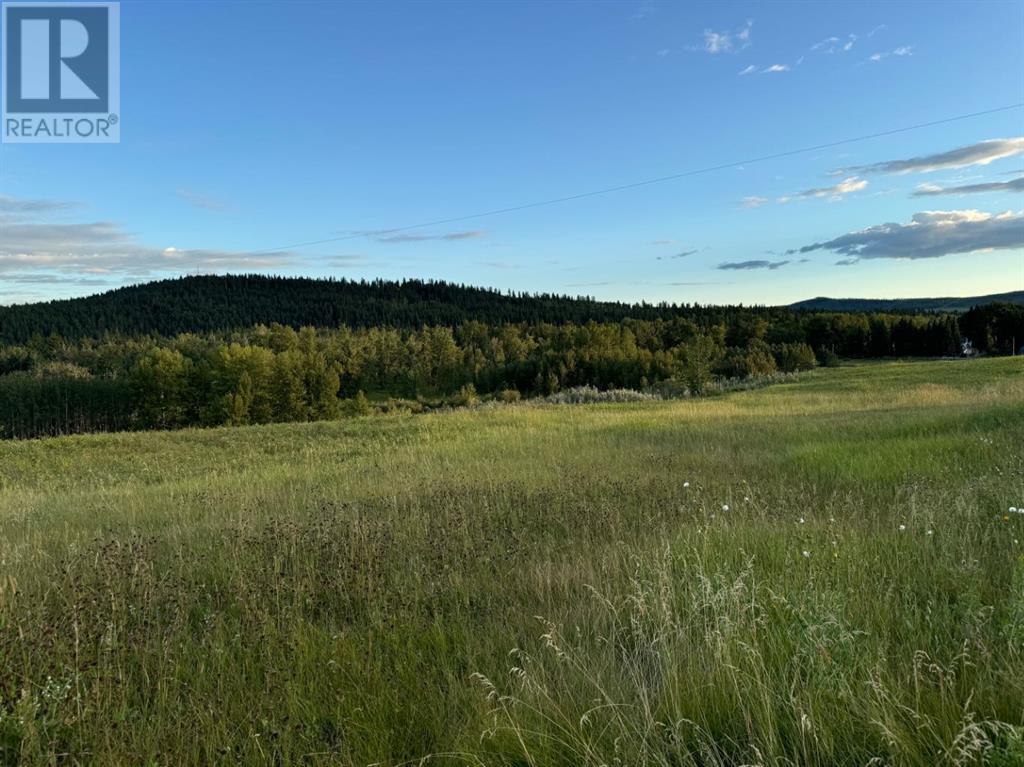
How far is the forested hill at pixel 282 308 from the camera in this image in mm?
136125

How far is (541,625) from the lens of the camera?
3445 mm

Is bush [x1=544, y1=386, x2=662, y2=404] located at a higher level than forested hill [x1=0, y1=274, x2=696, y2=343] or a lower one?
lower

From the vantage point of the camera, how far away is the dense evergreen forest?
70750 millimetres

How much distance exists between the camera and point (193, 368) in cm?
7444

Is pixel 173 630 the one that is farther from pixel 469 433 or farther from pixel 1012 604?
pixel 469 433

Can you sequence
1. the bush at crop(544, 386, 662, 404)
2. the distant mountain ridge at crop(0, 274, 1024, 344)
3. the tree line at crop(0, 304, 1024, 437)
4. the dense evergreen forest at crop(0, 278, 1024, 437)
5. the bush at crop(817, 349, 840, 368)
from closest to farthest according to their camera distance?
the bush at crop(544, 386, 662, 404), the bush at crop(817, 349, 840, 368), the tree line at crop(0, 304, 1024, 437), the dense evergreen forest at crop(0, 278, 1024, 437), the distant mountain ridge at crop(0, 274, 1024, 344)

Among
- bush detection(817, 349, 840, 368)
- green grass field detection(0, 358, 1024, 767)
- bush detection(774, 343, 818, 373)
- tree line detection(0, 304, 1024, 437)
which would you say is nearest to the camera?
green grass field detection(0, 358, 1024, 767)

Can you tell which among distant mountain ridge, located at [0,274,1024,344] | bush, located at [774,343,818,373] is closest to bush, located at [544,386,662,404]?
bush, located at [774,343,818,373]

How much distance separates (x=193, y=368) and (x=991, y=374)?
82.2 meters

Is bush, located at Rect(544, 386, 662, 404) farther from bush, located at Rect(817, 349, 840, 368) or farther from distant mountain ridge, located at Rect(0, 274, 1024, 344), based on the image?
distant mountain ridge, located at Rect(0, 274, 1024, 344)

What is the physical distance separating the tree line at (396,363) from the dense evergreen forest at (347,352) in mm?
233

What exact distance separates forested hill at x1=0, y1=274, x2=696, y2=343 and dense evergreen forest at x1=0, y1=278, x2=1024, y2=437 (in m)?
0.75

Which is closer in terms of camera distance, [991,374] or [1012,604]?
[1012,604]

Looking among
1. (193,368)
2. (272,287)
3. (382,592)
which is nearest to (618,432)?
(382,592)
